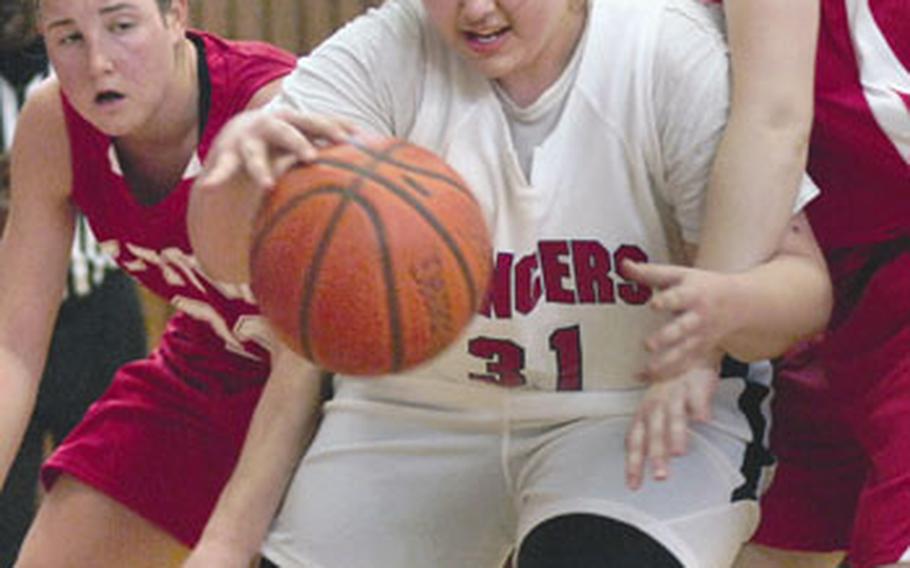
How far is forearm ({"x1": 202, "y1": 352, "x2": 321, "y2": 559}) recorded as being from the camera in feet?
8.16

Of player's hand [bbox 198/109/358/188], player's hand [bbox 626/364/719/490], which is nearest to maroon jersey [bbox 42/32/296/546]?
player's hand [bbox 198/109/358/188]

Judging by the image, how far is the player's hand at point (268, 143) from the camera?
206 centimetres

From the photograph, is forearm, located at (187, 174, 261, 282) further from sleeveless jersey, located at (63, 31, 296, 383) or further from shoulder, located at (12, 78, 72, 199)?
shoulder, located at (12, 78, 72, 199)

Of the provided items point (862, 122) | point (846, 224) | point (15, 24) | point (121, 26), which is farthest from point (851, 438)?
point (15, 24)

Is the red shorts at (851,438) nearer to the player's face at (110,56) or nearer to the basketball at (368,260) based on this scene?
the basketball at (368,260)

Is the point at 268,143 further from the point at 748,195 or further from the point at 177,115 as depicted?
the point at 177,115

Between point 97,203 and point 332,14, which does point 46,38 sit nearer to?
point 97,203

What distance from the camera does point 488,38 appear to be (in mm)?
2264

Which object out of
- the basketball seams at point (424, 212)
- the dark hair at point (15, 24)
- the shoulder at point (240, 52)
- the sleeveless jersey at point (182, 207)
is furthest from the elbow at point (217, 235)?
the dark hair at point (15, 24)

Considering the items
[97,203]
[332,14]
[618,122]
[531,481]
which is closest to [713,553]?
[531,481]

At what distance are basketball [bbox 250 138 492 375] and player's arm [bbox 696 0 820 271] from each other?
0.30 meters

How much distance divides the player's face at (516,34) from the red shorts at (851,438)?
1.71 ft

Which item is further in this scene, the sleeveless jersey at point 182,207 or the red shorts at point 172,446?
the red shorts at point 172,446

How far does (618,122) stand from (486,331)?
1.03 ft
